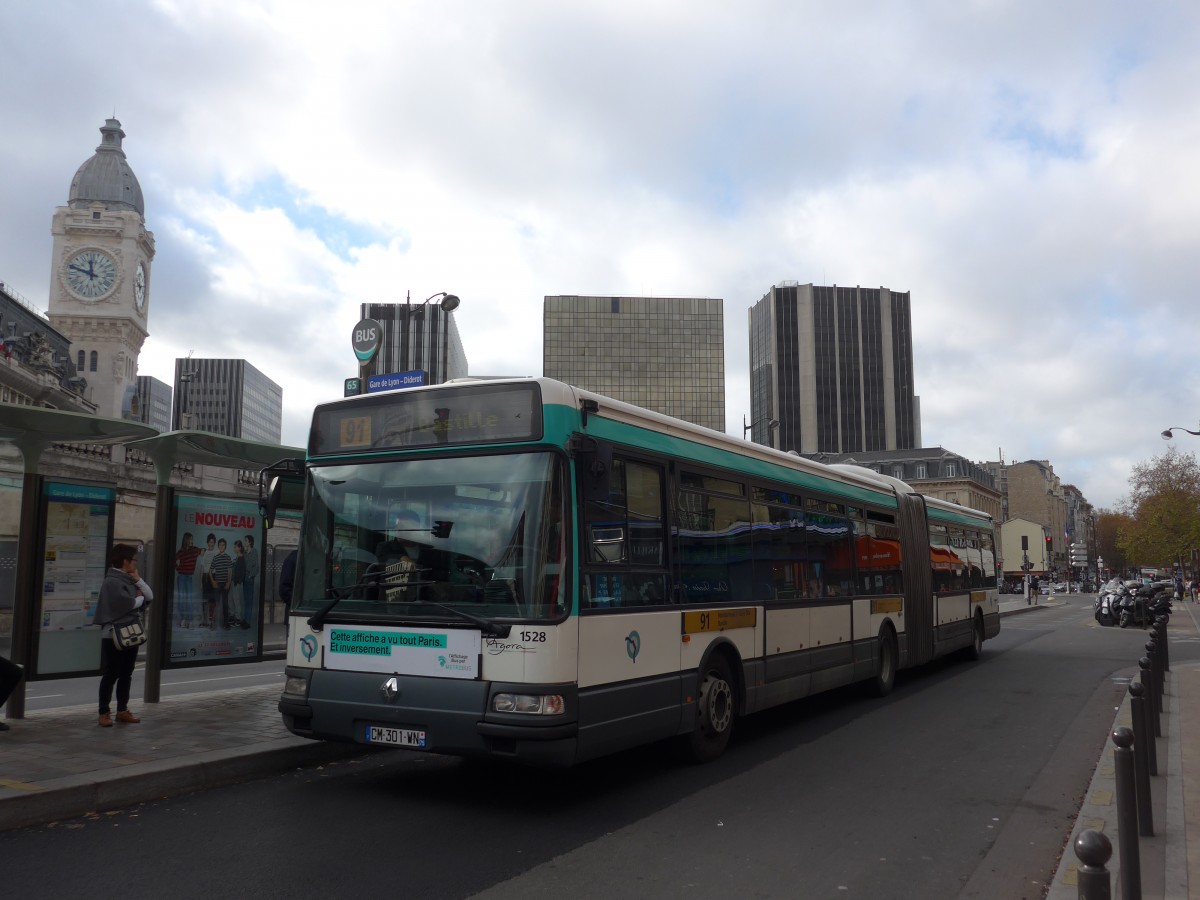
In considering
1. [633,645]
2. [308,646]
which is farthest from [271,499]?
[633,645]

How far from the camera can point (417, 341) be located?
11562 centimetres

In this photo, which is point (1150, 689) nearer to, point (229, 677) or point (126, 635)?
point (126, 635)

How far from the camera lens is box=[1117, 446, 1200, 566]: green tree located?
5319 centimetres

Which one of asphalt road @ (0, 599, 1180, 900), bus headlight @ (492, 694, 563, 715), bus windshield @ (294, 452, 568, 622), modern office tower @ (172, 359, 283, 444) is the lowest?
asphalt road @ (0, 599, 1180, 900)

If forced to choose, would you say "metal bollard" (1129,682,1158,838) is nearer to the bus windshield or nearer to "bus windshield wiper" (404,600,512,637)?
the bus windshield

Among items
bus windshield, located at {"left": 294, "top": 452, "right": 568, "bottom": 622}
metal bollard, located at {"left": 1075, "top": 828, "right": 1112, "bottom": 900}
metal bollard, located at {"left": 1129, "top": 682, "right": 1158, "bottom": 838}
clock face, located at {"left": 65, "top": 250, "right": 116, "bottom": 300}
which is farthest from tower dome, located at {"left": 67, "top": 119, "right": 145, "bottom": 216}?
metal bollard, located at {"left": 1075, "top": 828, "right": 1112, "bottom": 900}

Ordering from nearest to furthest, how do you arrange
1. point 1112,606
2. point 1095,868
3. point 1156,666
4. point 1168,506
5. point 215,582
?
point 1095,868
point 1156,666
point 215,582
point 1112,606
point 1168,506

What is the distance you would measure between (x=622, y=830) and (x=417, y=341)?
4439 inches

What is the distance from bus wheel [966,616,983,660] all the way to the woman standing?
14803mm

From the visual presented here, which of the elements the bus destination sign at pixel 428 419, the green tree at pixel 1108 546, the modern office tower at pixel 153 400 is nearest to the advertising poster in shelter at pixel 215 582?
the bus destination sign at pixel 428 419

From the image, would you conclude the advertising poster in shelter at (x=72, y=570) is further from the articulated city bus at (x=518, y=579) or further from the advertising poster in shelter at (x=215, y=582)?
the articulated city bus at (x=518, y=579)

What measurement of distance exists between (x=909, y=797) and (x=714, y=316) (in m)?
131

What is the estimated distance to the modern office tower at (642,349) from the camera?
13175cm

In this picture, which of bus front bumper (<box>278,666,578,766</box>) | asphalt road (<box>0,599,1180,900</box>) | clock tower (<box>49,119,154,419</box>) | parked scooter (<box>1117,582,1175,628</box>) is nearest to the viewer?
asphalt road (<box>0,599,1180,900</box>)
